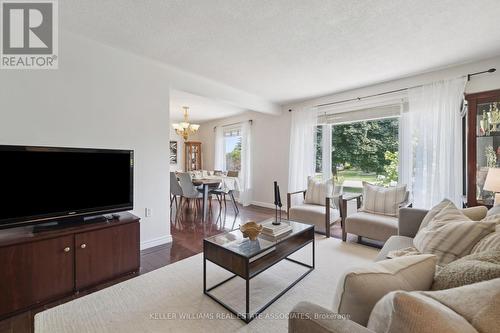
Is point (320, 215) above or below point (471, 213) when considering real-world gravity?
below

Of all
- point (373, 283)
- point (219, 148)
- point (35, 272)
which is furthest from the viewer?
point (219, 148)

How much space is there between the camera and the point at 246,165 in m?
6.00

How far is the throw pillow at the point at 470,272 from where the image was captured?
795 millimetres

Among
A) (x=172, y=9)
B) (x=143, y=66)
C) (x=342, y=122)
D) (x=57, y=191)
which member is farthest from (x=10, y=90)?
(x=342, y=122)

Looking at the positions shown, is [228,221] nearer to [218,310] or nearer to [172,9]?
[218,310]

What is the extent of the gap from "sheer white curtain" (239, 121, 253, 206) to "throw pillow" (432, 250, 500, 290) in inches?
196

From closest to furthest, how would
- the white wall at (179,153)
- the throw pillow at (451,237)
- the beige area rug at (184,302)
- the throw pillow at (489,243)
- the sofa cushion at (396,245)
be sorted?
the throw pillow at (489,243)
the throw pillow at (451,237)
the beige area rug at (184,302)
the sofa cushion at (396,245)
the white wall at (179,153)

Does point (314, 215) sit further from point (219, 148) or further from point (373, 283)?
point (219, 148)

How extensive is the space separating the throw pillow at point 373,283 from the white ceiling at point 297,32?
1.95 m

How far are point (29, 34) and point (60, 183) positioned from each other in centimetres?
143

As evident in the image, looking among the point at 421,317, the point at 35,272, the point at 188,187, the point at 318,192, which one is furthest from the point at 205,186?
the point at 421,317

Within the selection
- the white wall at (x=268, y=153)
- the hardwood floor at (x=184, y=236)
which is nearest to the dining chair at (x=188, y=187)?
the hardwood floor at (x=184, y=236)

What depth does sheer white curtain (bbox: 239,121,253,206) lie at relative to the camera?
19.1 ft

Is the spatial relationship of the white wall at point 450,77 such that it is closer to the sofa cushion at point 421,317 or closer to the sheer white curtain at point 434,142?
the sheer white curtain at point 434,142
